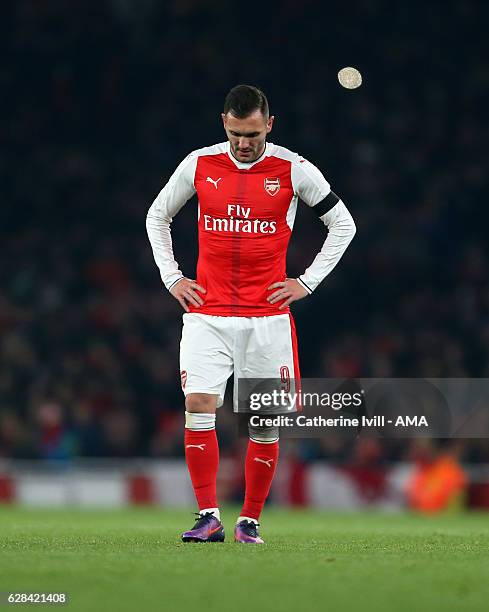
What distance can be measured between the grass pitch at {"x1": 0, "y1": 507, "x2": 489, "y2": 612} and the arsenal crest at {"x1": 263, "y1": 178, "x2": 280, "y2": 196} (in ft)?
5.65

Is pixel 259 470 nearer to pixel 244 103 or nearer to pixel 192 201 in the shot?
pixel 244 103

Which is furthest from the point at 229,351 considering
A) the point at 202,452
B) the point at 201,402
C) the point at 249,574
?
the point at 249,574

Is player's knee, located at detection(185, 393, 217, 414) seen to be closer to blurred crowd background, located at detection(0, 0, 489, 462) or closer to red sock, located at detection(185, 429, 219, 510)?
red sock, located at detection(185, 429, 219, 510)

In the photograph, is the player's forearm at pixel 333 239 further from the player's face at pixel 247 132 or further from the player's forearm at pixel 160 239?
the player's forearm at pixel 160 239

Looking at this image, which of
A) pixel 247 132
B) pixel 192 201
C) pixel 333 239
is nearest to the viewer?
pixel 247 132

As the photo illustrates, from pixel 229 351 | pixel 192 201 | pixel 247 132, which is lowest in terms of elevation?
pixel 229 351

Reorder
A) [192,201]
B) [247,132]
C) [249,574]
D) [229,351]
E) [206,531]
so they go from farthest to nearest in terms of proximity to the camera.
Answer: [192,201] → [229,351] → [247,132] → [206,531] → [249,574]

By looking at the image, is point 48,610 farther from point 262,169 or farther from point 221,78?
point 221,78

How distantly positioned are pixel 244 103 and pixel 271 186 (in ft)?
1.58

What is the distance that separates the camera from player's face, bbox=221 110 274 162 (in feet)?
21.4

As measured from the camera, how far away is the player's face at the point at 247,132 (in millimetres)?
6516

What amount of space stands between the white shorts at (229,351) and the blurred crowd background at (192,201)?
7.94 metres

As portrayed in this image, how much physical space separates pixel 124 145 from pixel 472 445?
23.8ft

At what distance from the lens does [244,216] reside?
6.73 metres
